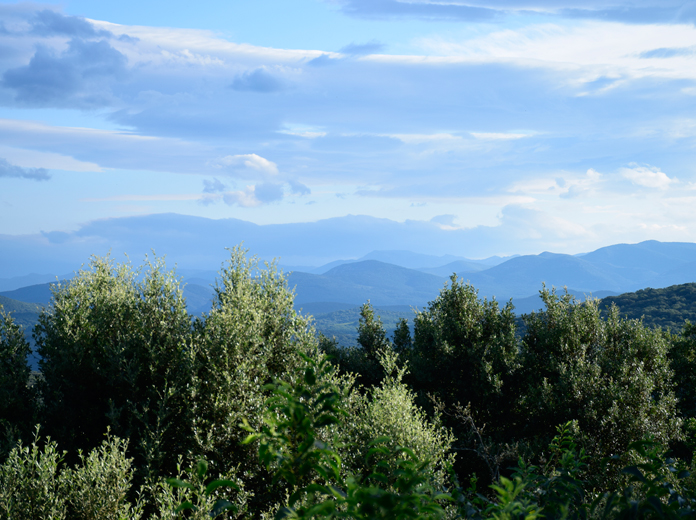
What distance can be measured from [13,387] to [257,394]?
12777mm

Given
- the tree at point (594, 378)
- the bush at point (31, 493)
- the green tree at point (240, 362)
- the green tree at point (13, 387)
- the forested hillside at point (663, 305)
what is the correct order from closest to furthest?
the bush at point (31, 493) < the green tree at point (240, 362) < the green tree at point (13, 387) < the tree at point (594, 378) < the forested hillside at point (663, 305)

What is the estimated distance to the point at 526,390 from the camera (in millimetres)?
26688

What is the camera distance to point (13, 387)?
68.2 ft

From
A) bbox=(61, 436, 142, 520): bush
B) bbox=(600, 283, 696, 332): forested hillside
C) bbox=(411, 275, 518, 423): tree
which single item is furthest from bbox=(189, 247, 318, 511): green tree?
bbox=(600, 283, 696, 332): forested hillside

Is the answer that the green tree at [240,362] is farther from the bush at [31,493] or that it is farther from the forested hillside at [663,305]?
the forested hillside at [663,305]

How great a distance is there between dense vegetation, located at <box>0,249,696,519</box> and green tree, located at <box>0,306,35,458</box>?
3.0 inches

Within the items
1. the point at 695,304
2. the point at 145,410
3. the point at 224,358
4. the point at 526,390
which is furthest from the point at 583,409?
the point at 695,304

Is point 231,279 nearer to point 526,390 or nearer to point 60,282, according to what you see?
point 60,282

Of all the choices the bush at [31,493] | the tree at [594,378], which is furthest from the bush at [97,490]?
the tree at [594,378]

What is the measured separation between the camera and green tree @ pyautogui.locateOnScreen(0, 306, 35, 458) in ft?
60.5

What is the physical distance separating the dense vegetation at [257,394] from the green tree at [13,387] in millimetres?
75

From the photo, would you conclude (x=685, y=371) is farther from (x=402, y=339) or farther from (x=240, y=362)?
(x=240, y=362)

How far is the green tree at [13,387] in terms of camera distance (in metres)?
18.5

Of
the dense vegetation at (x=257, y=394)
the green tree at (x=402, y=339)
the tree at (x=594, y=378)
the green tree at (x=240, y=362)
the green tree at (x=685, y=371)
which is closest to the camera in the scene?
the dense vegetation at (x=257, y=394)
